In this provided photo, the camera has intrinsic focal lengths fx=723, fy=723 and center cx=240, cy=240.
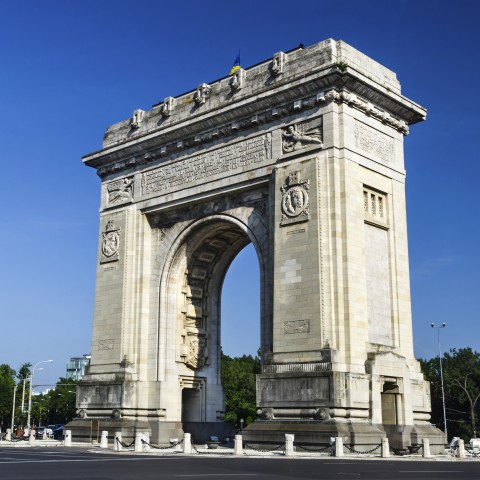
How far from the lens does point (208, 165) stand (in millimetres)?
35875

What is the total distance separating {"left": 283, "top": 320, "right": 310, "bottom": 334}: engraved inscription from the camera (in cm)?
2962

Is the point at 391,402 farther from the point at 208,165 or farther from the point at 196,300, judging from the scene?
the point at 208,165

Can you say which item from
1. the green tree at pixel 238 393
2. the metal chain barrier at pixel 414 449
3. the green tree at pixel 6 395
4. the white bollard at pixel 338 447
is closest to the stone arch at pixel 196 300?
the white bollard at pixel 338 447

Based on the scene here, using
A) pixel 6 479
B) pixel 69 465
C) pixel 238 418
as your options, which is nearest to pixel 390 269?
pixel 69 465

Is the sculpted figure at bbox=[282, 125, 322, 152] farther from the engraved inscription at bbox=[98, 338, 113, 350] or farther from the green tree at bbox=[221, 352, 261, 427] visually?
the green tree at bbox=[221, 352, 261, 427]

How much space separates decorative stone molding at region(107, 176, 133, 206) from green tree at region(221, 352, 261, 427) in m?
36.0

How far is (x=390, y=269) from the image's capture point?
3256 centimetres

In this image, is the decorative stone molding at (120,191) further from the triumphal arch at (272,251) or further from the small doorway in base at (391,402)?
the small doorway in base at (391,402)

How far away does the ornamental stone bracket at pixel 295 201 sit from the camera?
101 feet

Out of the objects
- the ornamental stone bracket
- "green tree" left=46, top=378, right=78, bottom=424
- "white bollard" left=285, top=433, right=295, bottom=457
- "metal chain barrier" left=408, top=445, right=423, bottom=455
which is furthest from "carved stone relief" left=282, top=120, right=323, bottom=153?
"green tree" left=46, top=378, right=78, bottom=424

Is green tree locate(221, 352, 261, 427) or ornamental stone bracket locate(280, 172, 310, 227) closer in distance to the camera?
ornamental stone bracket locate(280, 172, 310, 227)

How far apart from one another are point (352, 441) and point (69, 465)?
11.5m

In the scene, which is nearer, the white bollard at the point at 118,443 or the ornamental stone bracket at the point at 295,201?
the white bollard at the point at 118,443

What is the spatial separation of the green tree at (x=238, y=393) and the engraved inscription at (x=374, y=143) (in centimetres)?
4280
